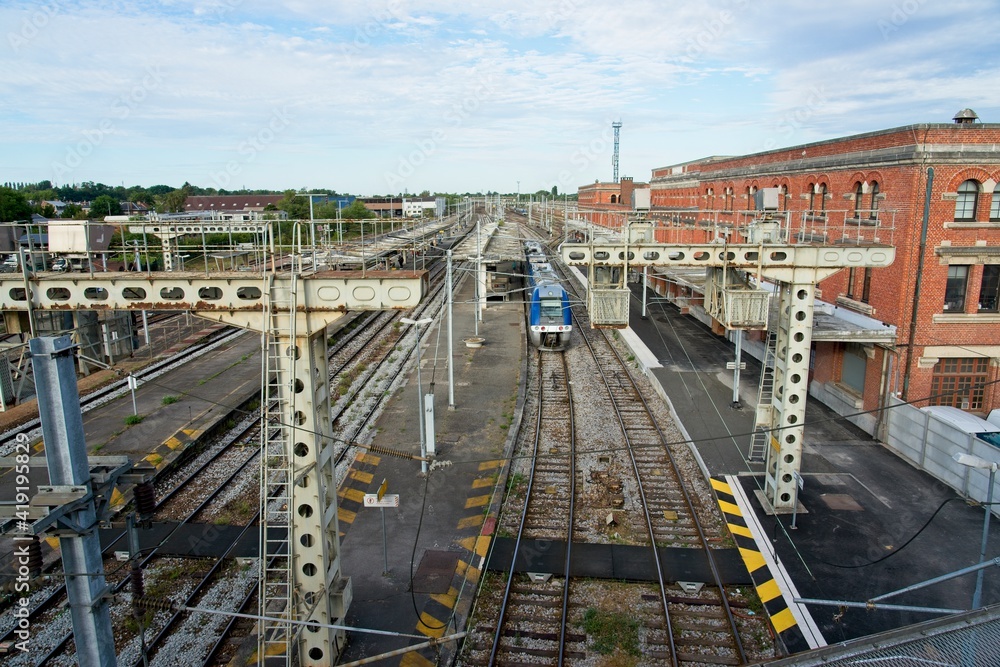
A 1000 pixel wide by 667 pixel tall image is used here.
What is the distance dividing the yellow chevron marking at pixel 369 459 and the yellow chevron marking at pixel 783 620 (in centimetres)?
1026

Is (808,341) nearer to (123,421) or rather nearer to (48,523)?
(48,523)

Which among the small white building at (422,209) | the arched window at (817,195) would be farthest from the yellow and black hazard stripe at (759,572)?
the small white building at (422,209)

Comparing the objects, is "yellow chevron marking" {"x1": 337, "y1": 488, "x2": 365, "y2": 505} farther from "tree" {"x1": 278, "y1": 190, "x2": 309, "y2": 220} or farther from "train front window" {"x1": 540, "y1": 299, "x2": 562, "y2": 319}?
"tree" {"x1": 278, "y1": 190, "x2": 309, "y2": 220}

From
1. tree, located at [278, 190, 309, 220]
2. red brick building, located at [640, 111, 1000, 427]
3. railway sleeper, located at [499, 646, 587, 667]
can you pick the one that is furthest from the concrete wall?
tree, located at [278, 190, 309, 220]

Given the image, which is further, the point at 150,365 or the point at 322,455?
the point at 150,365

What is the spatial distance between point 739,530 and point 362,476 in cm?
900

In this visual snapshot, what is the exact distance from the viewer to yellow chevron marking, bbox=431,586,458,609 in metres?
11.4

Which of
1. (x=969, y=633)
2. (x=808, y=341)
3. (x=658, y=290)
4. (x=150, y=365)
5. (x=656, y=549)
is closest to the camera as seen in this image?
(x=969, y=633)

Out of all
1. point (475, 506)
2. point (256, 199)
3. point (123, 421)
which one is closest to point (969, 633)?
point (475, 506)

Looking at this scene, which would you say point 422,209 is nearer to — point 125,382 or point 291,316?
point 125,382

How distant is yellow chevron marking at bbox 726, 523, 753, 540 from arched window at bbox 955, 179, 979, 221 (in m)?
11.4

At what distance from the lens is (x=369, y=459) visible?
1756 centimetres

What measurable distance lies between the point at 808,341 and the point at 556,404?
9913 mm

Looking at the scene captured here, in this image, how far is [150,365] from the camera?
2555cm
